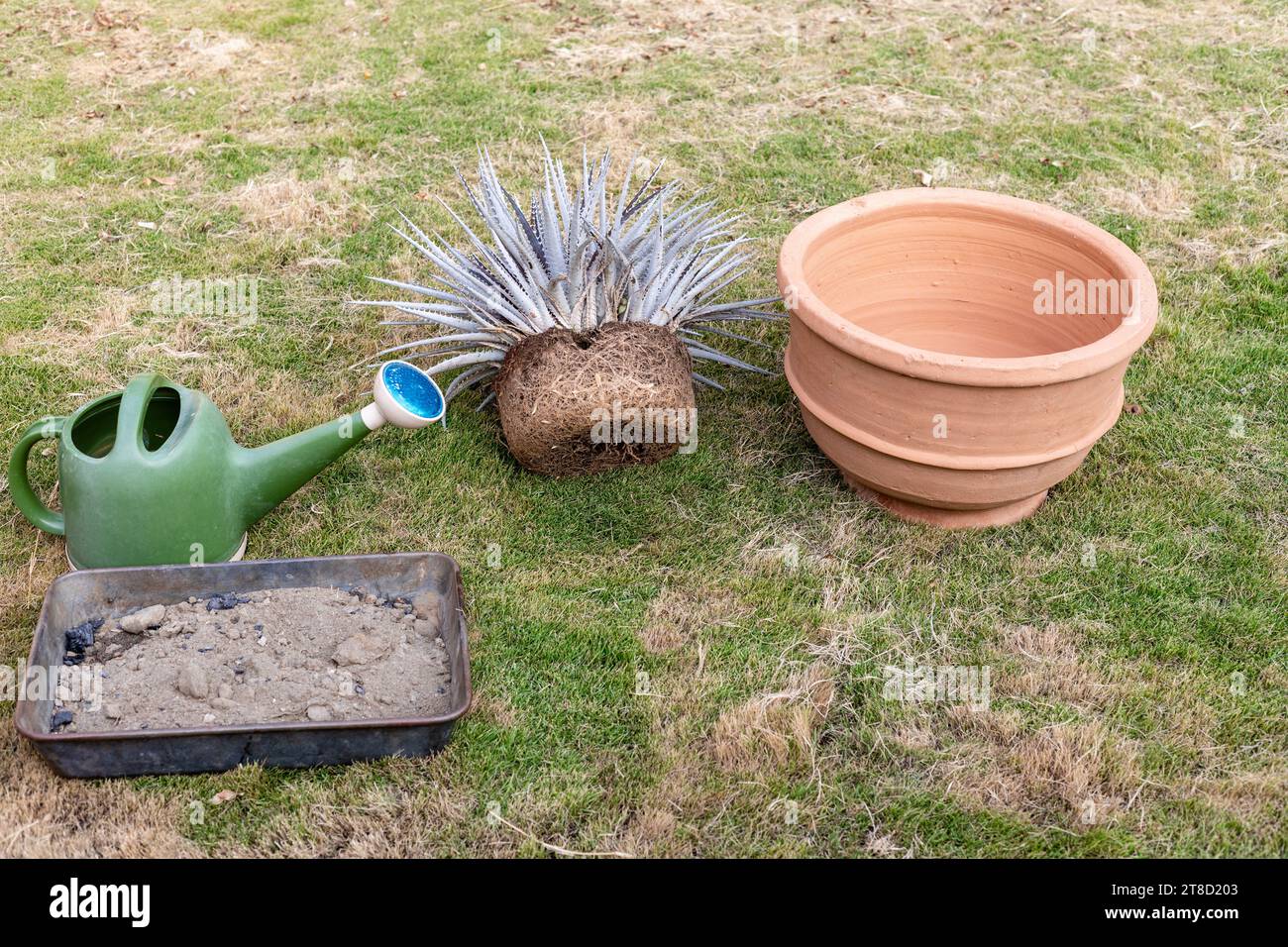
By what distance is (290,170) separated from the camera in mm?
5246

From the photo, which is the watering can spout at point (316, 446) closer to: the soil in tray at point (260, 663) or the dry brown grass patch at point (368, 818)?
the soil in tray at point (260, 663)

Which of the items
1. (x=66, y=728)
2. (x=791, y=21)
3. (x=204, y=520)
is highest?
(x=791, y=21)

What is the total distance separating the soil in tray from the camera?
8.57 ft

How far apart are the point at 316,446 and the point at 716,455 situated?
1273mm

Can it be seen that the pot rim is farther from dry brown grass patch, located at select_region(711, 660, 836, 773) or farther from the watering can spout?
the watering can spout

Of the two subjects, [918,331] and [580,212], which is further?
[918,331]

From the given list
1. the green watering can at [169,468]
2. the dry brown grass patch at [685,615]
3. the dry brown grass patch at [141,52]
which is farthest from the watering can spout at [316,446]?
the dry brown grass patch at [141,52]

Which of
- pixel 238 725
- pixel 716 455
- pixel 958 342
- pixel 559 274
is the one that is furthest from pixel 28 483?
pixel 958 342

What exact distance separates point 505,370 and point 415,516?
1.73 ft

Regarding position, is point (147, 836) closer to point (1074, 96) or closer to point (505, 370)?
point (505, 370)

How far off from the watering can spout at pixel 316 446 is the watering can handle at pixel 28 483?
1.55ft

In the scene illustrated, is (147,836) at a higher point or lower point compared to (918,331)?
lower

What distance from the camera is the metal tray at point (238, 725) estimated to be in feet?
8.14

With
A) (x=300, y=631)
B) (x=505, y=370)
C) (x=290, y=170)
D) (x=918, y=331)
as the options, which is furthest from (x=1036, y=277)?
(x=290, y=170)
